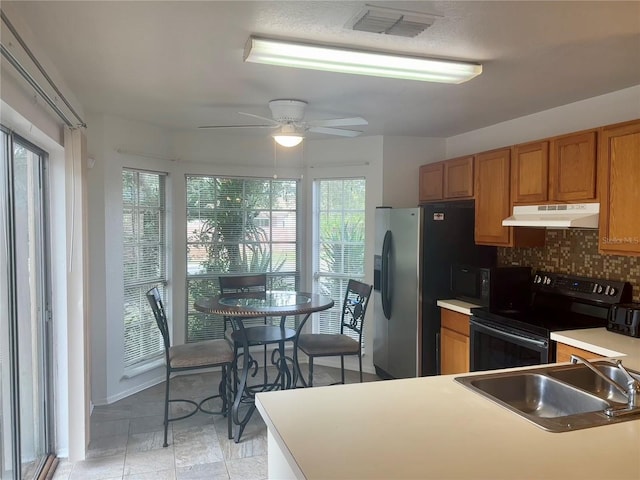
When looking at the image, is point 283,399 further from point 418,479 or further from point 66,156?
point 66,156

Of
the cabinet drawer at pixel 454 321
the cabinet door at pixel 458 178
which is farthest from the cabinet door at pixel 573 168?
the cabinet drawer at pixel 454 321

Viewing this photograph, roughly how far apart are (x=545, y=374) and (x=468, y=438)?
0.70 meters

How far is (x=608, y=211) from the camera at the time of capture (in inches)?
102

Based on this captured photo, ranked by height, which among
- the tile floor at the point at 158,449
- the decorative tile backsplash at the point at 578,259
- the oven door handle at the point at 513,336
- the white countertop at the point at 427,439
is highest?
the decorative tile backsplash at the point at 578,259

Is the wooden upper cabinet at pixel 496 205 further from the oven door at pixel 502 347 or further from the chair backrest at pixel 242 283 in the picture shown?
the chair backrest at pixel 242 283

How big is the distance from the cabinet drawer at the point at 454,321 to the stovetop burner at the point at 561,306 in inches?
7.1

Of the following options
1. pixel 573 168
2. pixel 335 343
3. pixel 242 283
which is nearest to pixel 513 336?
pixel 573 168

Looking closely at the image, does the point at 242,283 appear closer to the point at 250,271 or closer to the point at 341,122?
the point at 250,271

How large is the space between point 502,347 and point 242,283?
2189mm

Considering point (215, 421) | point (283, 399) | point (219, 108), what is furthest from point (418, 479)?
point (219, 108)

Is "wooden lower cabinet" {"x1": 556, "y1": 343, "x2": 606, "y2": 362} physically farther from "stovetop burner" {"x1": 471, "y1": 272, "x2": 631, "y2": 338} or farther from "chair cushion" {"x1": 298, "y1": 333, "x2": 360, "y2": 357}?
"chair cushion" {"x1": 298, "y1": 333, "x2": 360, "y2": 357}

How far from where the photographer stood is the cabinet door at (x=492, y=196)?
3.38 meters

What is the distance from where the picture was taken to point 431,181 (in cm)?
425

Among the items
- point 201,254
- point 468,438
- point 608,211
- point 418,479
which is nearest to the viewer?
point 418,479
